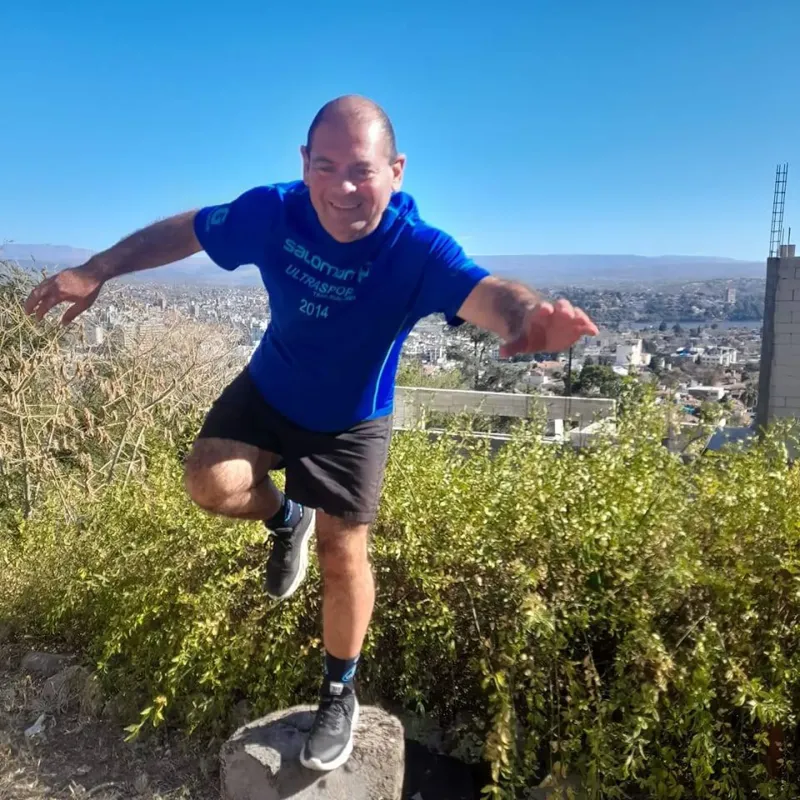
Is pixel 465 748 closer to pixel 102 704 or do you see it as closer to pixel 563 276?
pixel 102 704

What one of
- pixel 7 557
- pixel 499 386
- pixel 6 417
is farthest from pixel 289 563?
pixel 499 386

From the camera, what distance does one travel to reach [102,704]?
306cm

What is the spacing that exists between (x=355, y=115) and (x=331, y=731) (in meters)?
1.79

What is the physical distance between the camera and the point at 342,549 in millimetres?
2225

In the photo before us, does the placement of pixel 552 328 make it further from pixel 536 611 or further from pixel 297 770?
pixel 297 770

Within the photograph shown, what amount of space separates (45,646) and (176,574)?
1.24 metres

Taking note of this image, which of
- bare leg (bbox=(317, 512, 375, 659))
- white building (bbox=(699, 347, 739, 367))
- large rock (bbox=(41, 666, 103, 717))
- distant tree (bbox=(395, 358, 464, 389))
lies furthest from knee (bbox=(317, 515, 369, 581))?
white building (bbox=(699, 347, 739, 367))

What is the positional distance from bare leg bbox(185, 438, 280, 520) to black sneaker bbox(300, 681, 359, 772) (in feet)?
2.09

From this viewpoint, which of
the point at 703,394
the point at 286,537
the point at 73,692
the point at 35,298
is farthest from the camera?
the point at 703,394

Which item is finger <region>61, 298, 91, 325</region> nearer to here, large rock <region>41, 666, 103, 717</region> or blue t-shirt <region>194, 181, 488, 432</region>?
blue t-shirt <region>194, 181, 488, 432</region>

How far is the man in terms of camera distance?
6.51 feet

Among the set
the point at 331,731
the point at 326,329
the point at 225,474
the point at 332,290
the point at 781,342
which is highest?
the point at 332,290

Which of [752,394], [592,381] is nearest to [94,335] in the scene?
[592,381]

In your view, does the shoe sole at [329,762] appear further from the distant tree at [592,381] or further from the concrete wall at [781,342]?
the concrete wall at [781,342]
